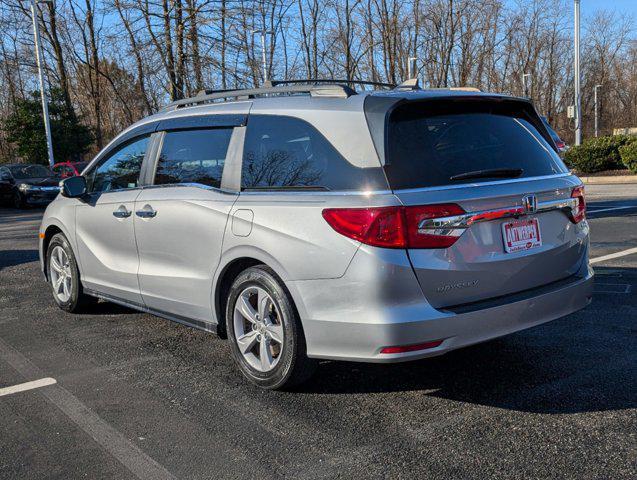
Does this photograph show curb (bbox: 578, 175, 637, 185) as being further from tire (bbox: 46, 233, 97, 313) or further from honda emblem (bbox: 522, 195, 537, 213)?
honda emblem (bbox: 522, 195, 537, 213)

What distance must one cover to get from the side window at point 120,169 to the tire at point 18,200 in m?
18.9

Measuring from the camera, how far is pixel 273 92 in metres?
4.41

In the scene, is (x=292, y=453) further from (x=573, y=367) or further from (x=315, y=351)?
(x=573, y=367)

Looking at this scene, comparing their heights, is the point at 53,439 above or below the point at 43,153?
below

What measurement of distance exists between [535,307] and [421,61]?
29439 mm

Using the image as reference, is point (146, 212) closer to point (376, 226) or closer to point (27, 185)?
point (376, 226)

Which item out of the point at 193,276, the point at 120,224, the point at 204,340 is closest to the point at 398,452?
the point at 193,276

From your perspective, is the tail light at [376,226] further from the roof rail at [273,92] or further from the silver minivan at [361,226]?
the roof rail at [273,92]

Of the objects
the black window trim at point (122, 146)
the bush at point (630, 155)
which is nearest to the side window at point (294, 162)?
the black window trim at point (122, 146)

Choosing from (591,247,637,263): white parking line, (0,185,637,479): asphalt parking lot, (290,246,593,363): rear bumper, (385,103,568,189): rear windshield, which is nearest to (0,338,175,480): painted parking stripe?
(0,185,637,479): asphalt parking lot

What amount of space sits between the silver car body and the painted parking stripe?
0.96 metres

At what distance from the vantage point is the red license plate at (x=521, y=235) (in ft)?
12.0

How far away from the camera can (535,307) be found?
3.78 m

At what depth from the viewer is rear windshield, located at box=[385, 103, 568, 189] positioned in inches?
140
